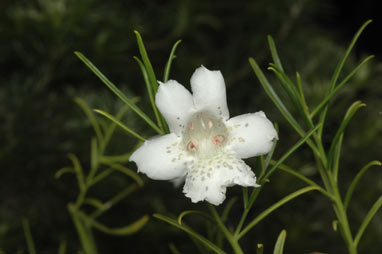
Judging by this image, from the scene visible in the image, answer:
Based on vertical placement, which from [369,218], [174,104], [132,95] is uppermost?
[174,104]

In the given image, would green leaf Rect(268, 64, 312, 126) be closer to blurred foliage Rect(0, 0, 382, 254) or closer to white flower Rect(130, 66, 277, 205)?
white flower Rect(130, 66, 277, 205)

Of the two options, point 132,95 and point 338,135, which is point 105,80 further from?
point 132,95

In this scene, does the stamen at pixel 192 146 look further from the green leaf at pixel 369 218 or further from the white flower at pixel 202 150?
the green leaf at pixel 369 218

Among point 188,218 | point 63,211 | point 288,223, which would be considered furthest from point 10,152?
point 288,223

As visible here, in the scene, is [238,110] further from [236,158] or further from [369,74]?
[236,158]

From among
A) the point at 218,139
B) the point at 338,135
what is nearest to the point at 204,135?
the point at 218,139

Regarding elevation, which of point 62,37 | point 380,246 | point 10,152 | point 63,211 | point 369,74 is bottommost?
point 380,246

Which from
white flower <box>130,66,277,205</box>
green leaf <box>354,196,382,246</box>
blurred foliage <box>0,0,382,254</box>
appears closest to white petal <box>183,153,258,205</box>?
white flower <box>130,66,277,205</box>
